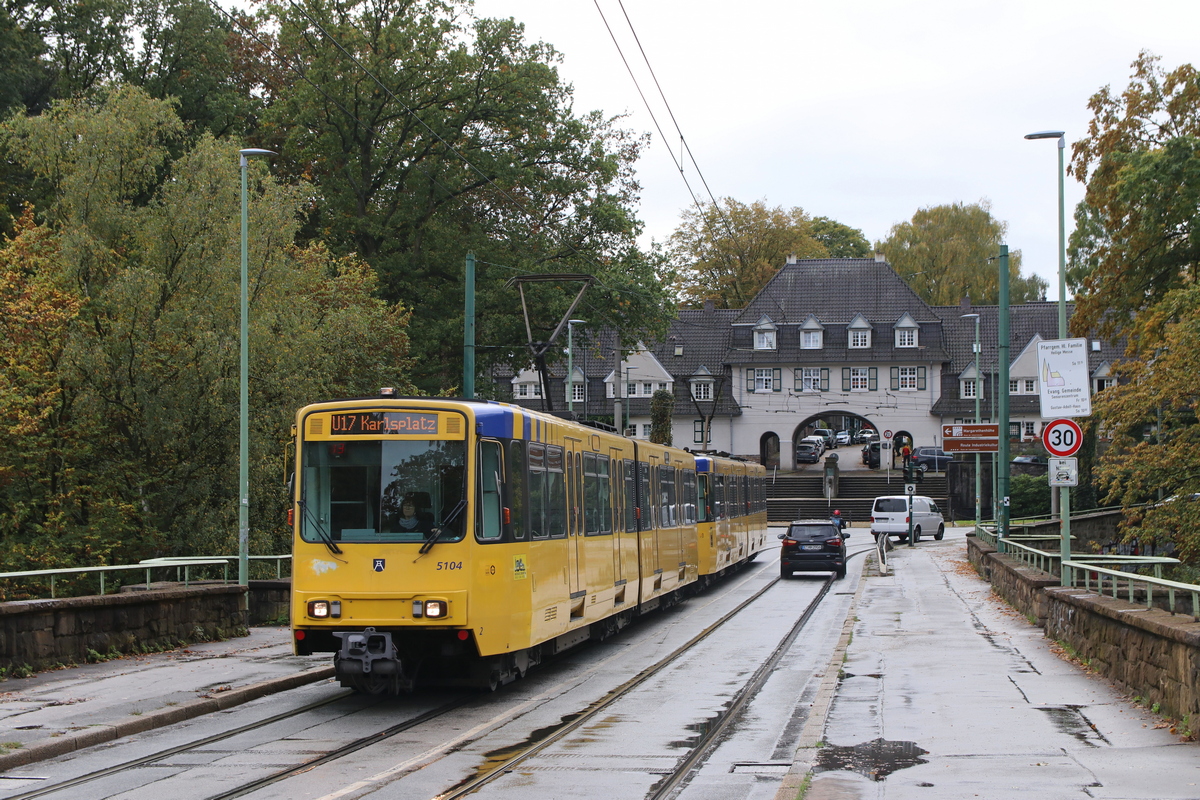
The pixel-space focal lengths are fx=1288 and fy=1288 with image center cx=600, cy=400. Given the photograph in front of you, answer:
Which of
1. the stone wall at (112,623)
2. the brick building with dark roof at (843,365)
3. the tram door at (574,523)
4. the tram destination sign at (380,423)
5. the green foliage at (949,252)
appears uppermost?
the green foliage at (949,252)

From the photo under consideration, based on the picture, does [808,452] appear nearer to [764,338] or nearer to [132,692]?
[764,338]

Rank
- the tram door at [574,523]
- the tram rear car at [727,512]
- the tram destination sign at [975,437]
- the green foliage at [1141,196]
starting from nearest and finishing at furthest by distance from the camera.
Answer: the tram door at [574,523] → the tram rear car at [727,512] → the green foliage at [1141,196] → the tram destination sign at [975,437]

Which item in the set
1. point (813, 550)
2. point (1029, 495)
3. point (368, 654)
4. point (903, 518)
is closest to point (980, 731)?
point (368, 654)

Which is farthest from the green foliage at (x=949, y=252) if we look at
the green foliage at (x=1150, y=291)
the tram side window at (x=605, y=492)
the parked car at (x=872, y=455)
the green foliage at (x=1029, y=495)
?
the tram side window at (x=605, y=492)

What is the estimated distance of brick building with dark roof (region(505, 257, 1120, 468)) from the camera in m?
82.2

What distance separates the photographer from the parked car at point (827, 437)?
287 feet

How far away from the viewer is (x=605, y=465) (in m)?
18.0

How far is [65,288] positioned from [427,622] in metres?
16.7

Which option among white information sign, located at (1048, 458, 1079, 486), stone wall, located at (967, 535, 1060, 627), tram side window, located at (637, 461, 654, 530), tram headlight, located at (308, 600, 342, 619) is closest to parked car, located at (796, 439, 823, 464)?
stone wall, located at (967, 535, 1060, 627)

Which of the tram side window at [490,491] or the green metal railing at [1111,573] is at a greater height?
the tram side window at [490,491]

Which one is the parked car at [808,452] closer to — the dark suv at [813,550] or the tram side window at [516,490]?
the dark suv at [813,550]

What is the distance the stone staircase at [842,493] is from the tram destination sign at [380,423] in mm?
56576

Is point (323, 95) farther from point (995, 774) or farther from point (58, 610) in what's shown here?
point (995, 774)

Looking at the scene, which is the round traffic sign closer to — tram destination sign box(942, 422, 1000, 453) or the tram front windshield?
the tram front windshield
